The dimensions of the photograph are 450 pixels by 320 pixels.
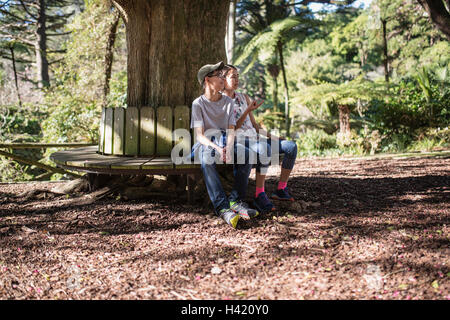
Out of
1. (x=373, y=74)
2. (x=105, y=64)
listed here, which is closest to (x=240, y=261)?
(x=105, y=64)

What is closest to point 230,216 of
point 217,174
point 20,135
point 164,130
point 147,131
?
point 217,174

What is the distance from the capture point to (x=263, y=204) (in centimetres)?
365

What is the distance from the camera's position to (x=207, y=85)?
12.0ft

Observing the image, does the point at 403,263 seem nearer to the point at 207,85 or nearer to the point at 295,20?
the point at 207,85

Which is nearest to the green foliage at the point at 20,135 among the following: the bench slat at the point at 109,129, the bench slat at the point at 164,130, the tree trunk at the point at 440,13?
the bench slat at the point at 109,129

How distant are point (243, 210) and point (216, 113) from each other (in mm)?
953

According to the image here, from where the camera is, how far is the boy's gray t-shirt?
3649 millimetres

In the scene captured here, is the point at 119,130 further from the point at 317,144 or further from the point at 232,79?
the point at 317,144

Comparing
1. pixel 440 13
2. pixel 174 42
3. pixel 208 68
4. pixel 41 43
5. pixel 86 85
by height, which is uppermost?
pixel 41 43

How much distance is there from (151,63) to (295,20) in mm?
10521

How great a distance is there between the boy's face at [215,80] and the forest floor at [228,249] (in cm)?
119

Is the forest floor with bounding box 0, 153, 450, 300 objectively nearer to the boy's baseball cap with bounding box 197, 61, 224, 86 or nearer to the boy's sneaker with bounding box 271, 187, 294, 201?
the boy's sneaker with bounding box 271, 187, 294, 201

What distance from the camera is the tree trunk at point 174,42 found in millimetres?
4258

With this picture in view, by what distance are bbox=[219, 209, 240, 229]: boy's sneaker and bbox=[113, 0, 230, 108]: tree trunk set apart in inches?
59.2
